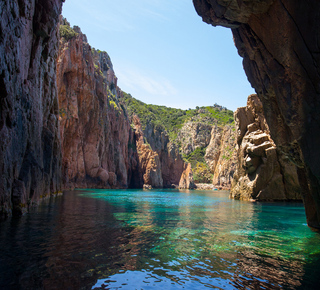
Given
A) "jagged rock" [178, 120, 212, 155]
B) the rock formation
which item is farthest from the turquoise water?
"jagged rock" [178, 120, 212, 155]

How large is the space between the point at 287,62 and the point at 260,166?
27.1 meters

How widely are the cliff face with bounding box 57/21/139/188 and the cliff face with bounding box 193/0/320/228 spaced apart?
4614cm

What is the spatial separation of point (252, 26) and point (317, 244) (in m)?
10.2

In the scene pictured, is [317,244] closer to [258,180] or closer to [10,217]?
[10,217]

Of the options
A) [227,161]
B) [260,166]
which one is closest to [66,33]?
[260,166]

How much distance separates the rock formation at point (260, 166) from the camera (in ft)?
112

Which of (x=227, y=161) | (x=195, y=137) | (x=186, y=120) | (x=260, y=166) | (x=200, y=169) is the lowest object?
(x=260, y=166)

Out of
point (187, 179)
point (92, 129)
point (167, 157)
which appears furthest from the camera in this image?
point (167, 157)

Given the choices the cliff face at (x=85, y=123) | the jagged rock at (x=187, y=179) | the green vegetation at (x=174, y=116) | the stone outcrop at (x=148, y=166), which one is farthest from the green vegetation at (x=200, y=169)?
the cliff face at (x=85, y=123)

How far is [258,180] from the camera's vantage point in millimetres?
35438

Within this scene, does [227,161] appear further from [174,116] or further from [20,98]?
[20,98]

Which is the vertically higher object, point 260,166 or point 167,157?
point 167,157

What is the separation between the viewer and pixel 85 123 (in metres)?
67.5

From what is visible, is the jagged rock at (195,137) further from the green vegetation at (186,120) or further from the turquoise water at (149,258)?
the turquoise water at (149,258)
